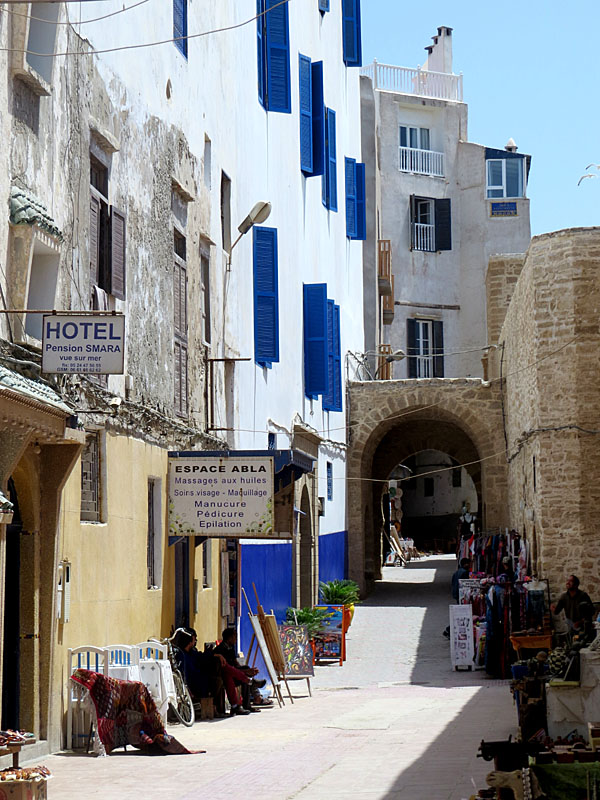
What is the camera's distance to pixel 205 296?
15.2 metres

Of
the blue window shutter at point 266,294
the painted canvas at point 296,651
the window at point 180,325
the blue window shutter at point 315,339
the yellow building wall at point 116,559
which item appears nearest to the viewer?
the yellow building wall at point 116,559

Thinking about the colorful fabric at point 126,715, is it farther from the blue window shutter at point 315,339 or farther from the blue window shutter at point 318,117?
the blue window shutter at point 318,117

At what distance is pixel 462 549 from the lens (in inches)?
1137

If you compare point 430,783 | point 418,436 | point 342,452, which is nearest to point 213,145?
point 430,783

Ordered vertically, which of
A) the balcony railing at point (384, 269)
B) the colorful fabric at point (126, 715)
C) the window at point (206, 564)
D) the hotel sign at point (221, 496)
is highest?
the balcony railing at point (384, 269)

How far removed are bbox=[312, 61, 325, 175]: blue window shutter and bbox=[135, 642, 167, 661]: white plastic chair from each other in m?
13.3

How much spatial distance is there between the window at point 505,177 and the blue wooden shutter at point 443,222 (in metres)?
1.41

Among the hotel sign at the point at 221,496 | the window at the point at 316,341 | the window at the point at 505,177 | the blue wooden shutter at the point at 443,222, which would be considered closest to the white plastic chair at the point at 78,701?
the hotel sign at the point at 221,496

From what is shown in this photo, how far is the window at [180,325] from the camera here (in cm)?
1348

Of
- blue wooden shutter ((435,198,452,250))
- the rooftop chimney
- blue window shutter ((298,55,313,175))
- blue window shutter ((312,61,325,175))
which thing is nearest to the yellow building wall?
blue window shutter ((298,55,313,175))

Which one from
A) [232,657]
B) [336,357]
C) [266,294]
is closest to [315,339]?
[336,357]

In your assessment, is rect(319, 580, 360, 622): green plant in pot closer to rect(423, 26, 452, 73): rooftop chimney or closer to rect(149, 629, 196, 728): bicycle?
rect(149, 629, 196, 728): bicycle

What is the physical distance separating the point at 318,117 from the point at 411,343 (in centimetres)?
1557

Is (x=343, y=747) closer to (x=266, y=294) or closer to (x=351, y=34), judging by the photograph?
(x=266, y=294)
